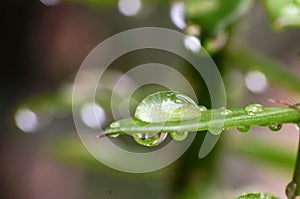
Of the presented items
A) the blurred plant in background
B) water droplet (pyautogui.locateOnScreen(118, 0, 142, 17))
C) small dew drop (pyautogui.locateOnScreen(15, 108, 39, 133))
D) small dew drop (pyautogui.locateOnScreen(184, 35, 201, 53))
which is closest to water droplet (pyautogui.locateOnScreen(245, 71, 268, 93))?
the blurred plant in background

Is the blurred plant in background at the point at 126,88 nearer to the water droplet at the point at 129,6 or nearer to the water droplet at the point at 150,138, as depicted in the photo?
the water droplet at the point at 129,6

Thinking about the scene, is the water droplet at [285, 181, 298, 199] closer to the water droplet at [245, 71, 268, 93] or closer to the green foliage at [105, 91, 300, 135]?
the green foliage at [105, 91, 300, 135]

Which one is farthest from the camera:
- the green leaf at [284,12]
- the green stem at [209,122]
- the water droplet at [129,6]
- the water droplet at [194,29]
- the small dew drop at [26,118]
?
the small dew drop at [26,118]

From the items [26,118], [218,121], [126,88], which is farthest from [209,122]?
[26,118]

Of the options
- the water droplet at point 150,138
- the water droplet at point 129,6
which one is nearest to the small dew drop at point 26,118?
the water droplet at point 129,6

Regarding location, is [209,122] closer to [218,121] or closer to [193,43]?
[218,121]

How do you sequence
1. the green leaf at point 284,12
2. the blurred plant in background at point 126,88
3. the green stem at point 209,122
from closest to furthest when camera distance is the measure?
the green stem at point 209,122 < the green leaf at point 284,12 < the blurred plant in background at point 126,88

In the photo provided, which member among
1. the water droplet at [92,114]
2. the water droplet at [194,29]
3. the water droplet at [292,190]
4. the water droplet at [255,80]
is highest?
the water droplet at [92,114]
